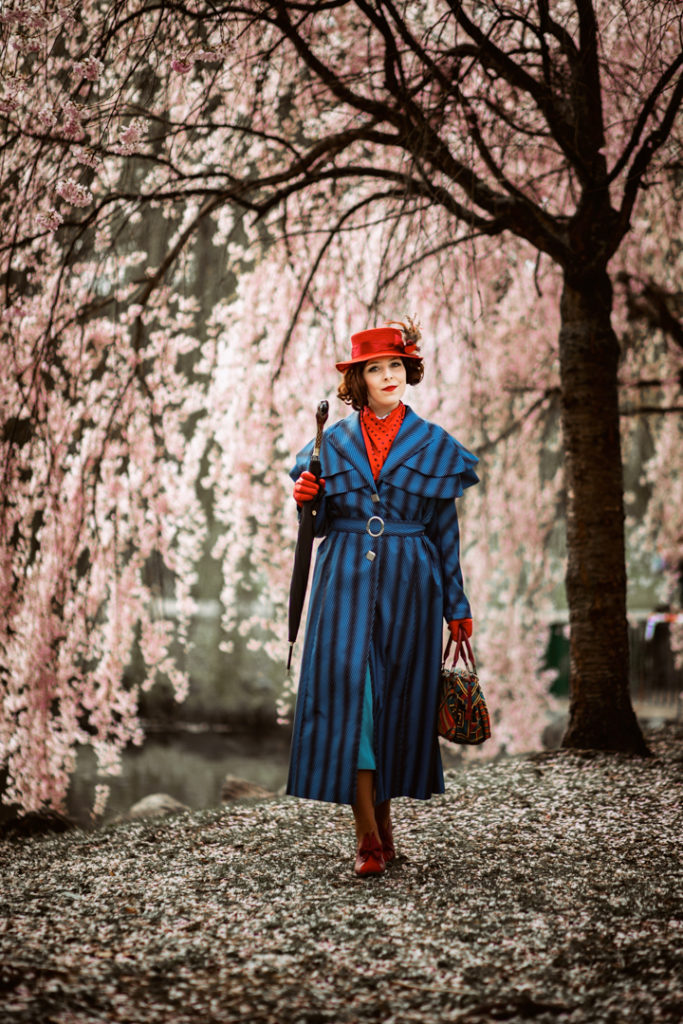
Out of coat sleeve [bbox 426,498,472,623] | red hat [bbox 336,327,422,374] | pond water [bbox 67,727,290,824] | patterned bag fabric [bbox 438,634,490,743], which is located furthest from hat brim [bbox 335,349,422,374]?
pond water [bbox 67,727,290,824]

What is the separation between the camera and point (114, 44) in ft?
11.7

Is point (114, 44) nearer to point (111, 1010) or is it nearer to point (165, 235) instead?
point (165, 235)

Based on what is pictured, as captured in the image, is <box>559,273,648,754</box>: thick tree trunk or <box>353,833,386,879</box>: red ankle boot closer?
<box>353,833,386,879</box>: red ankle boot

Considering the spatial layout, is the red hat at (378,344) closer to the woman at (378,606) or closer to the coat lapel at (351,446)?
the woman at (378,606)

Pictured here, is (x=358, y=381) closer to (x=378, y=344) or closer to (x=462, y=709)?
(x=378, y=344)

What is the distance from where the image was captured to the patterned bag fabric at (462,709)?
279 centimetres

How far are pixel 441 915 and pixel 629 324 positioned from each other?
18.4 feet

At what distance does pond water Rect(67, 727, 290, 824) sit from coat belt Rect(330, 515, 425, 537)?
8.28 meters

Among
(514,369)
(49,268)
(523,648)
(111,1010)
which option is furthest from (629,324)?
(111,1010)

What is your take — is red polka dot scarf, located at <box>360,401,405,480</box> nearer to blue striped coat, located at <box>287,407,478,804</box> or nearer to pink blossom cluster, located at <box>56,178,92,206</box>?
blue striped coat, located at <box>287,407,478,804</box>

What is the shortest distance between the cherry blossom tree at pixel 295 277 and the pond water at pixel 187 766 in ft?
16.0

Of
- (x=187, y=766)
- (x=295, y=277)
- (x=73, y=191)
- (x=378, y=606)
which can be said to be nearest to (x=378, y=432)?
(x=378, y=606)

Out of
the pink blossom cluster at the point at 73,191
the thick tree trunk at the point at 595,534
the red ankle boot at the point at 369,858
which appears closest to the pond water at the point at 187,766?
the thick tree trunk at the point at 595,534

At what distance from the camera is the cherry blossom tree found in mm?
3754
